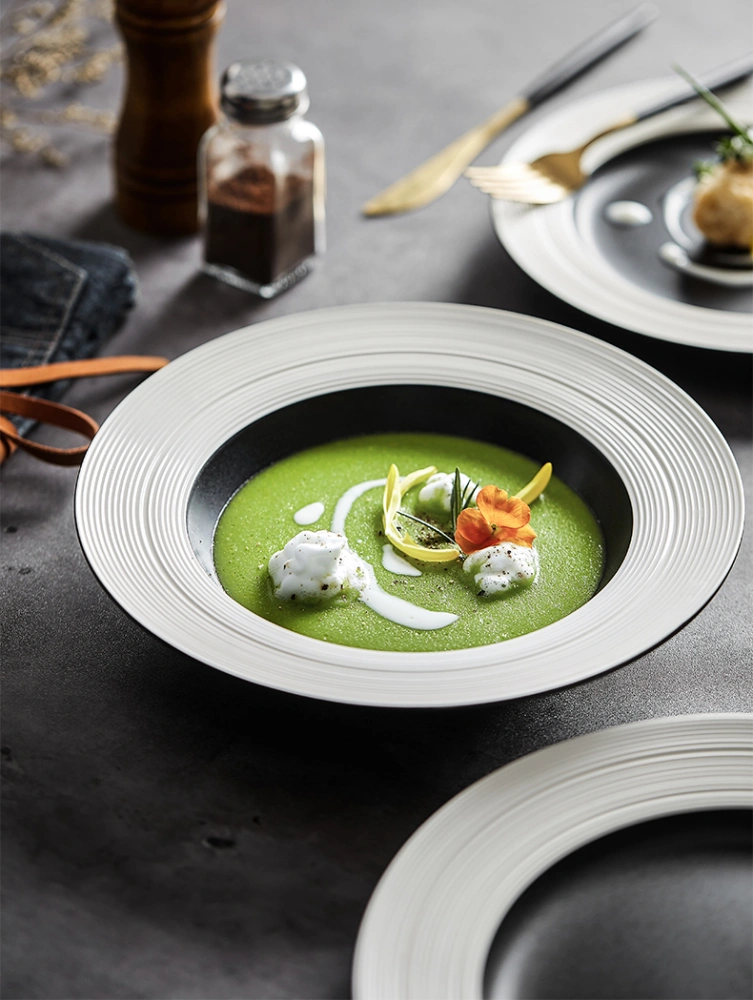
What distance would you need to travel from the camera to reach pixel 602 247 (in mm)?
1991

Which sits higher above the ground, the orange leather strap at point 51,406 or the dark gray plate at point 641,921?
the dark gray plate at point 641,921

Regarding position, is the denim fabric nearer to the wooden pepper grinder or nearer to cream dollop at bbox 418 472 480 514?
the wooden pepper grinder

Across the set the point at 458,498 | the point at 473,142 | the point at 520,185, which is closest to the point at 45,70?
the point at 473,142

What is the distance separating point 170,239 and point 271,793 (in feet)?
4.14

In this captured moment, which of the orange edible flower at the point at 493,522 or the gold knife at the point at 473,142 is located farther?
the gold knife at the point at 473,142

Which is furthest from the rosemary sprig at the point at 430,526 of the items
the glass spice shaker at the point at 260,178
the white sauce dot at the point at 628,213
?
the white sauce dot at the point at 628,213

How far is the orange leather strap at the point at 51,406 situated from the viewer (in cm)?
157

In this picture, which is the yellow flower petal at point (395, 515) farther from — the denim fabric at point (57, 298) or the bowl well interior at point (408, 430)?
the denim fabric at point (57, 298)

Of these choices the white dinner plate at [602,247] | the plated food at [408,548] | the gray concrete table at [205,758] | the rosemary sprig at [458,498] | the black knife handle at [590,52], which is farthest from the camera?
the black knife handle at [590,52]

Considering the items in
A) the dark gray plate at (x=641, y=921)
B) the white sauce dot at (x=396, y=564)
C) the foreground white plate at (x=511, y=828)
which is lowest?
the white sauce dot at (x=396, y=564)

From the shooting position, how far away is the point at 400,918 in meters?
0.93

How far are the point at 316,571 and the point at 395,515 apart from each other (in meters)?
0.19

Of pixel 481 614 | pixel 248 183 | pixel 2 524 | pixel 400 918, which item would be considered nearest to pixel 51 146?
pixel 248 183

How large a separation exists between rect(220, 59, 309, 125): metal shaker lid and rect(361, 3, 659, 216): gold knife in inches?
15.8
